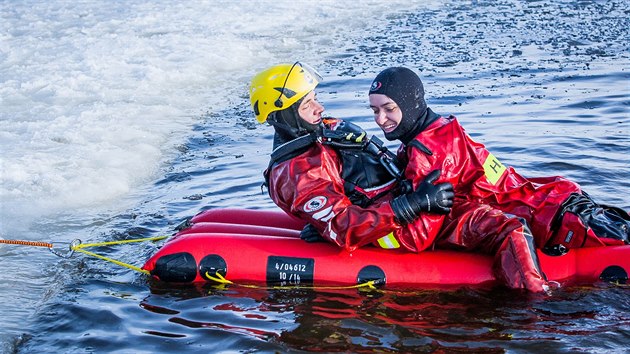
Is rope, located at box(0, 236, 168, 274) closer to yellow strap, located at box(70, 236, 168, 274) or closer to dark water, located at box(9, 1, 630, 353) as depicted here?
yellow strap, located at box(70, 236, 168, 274)

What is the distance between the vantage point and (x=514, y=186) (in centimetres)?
591

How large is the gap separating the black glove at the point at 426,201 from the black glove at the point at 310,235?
2.44 feet

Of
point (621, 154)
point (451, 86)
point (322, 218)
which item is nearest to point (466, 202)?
point (322, 218)

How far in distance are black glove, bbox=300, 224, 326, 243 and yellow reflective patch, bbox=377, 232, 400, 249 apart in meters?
0.43

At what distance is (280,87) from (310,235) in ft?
3.46

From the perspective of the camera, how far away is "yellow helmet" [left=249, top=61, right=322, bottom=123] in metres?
5.84

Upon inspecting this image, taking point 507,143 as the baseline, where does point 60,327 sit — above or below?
below

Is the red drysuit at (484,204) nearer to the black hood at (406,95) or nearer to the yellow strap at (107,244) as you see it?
the black hood at (406,95)

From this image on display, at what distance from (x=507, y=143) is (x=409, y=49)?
537 centimetres

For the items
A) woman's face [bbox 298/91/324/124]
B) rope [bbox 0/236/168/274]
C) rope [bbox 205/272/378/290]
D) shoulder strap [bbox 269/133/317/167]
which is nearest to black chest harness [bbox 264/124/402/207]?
shoulder strap [bbox 269/133/317/167]

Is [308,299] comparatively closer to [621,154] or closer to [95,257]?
[95,257]

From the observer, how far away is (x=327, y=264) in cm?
582

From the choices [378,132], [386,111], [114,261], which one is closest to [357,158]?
[386,111]

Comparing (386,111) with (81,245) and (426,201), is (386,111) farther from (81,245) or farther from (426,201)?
(81,245)
